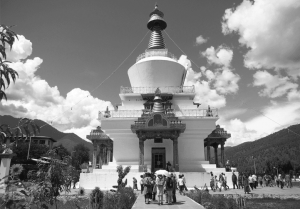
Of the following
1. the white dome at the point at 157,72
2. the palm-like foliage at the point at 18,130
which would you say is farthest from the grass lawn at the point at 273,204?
the white dome at the point at 157,72

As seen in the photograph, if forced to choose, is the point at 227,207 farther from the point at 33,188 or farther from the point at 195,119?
the point at 195,119

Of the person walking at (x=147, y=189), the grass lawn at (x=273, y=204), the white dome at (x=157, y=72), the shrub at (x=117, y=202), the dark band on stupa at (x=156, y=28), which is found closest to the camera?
the shrub at (x=117, y=202)

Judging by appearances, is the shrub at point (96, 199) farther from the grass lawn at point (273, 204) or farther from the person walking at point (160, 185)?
A: the grass lawn at point (273, 204)

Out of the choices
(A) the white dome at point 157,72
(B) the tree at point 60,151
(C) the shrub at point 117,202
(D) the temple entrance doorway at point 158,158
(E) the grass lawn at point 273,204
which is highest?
(A) the white dome at point 157,72

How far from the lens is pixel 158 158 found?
913 inches

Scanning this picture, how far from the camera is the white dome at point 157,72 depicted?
25750 mm

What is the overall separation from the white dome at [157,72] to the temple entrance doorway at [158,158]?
7.09m

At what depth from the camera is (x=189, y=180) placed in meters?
19.1

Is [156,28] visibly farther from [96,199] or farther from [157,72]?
[96,199]

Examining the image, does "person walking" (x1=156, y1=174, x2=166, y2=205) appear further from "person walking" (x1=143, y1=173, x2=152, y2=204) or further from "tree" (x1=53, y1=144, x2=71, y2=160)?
"tree" (x1=53, y1=144, x2=71, y2=160)

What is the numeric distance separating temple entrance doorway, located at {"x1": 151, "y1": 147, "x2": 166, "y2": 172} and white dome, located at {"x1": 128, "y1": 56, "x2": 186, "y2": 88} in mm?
7089

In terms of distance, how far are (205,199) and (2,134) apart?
8.09m

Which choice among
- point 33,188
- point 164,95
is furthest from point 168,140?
point 33,188

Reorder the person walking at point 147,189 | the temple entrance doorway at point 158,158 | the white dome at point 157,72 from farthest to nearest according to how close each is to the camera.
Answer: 1. the white dome at point 157,72
2. the temple entrance doorway at point 158,158
3. the person walking at point 147,189
